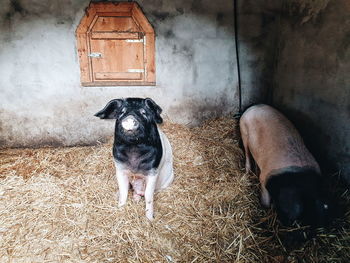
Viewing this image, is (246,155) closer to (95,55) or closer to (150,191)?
(150,191)

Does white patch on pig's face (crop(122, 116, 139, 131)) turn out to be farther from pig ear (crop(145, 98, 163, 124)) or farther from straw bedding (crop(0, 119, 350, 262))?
straw bedding (crop(0, 119, 350, 262))

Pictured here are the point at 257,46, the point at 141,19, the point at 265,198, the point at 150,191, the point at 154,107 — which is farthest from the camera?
the point at 257,46

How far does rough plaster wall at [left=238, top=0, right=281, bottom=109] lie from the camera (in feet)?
16.3

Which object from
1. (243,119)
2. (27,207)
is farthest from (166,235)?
(243,119)

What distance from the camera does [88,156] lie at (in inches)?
189

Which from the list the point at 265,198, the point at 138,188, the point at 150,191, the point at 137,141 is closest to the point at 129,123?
the point at 137,141

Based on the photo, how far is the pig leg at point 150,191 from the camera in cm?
309

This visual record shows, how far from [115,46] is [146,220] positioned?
3.15 metres

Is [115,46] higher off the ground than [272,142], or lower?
higher

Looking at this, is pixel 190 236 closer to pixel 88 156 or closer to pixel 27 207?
pixel 27 207

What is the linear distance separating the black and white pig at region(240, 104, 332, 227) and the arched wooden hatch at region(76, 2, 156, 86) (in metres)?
2.20

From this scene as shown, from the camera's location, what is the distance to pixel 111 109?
3.01m

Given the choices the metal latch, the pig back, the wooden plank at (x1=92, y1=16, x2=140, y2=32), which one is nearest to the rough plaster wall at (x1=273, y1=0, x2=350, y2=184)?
the pig back

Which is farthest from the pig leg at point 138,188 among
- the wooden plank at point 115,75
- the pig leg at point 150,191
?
the wooden plank at point 115,75
